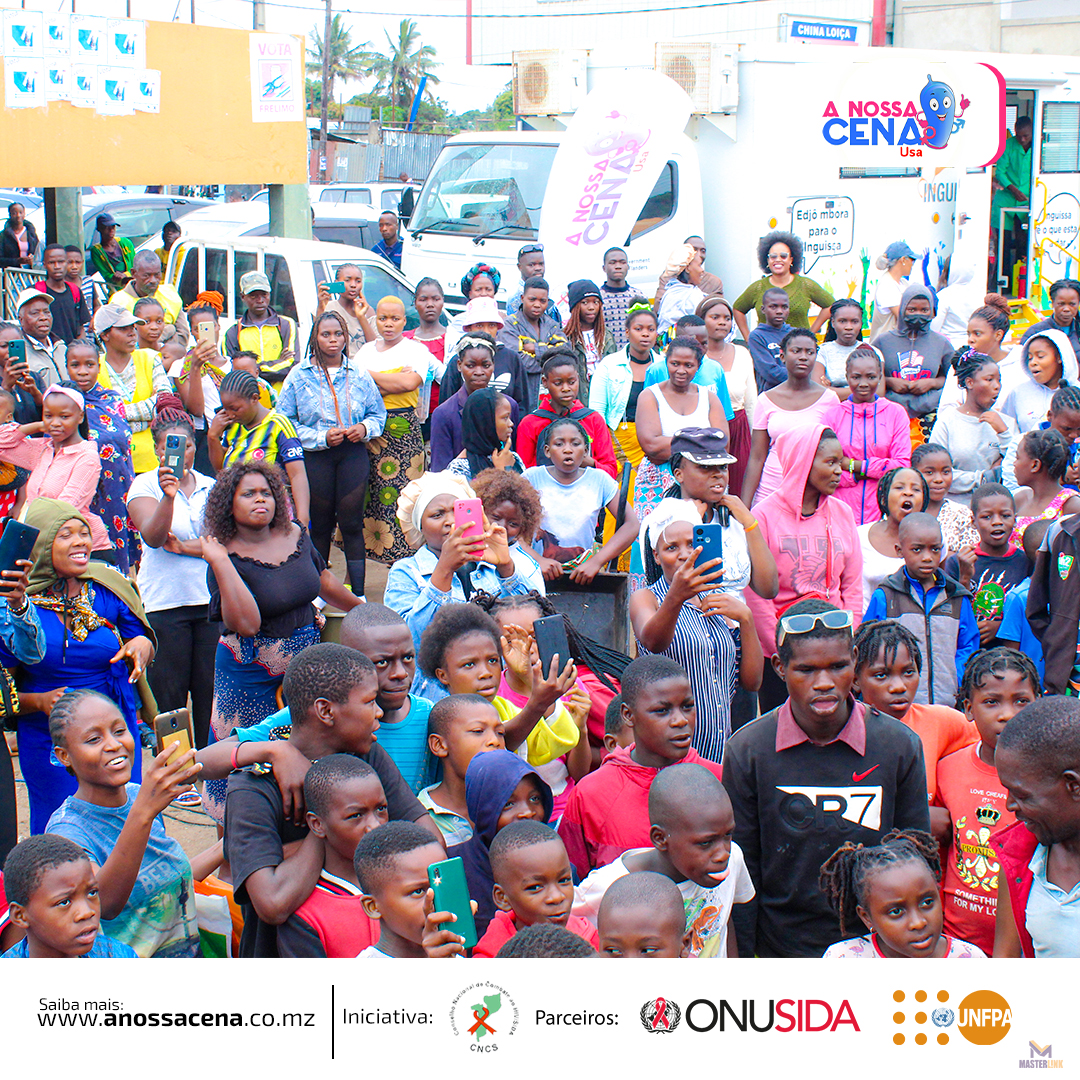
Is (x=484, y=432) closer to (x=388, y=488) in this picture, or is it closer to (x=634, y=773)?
(x=388, y=488)

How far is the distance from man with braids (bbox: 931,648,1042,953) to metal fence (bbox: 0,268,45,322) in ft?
36.3

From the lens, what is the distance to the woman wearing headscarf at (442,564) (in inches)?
178

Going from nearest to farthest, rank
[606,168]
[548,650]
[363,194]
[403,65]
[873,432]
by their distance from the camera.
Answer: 1. [548,650]
2. [873,432]
3. [606,168]
4. [363,194]
5. [403,65]

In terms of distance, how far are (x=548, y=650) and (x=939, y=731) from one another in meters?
1.21

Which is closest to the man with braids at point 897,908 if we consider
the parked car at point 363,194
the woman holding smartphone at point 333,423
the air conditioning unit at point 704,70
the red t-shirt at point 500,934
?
the red t-shirt at point 500,934

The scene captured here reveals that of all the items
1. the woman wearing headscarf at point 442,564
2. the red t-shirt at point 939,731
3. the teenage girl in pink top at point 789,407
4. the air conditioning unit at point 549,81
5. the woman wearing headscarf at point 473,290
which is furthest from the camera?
the air conditioning unit at point 549,81

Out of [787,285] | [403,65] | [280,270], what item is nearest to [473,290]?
[280,270]

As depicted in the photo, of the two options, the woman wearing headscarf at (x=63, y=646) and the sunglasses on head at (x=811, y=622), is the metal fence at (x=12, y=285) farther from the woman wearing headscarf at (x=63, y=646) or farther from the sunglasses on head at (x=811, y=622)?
the sunglasses on head at (x=811, y=622)

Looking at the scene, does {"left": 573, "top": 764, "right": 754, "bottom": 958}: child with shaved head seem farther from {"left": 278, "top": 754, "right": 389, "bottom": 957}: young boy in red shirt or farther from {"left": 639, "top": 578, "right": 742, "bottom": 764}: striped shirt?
{"left": 639, "top": 578, "right": 742, "bottom": 764}: striped shirt

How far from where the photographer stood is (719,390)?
704 cm

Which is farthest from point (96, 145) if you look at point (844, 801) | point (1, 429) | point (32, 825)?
point (844, 801)

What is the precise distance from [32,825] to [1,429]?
7.85 feet
